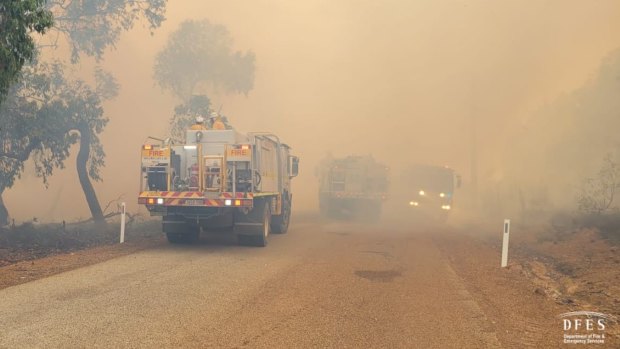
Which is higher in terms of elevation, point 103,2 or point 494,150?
point 103,2

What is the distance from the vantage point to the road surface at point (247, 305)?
5.17 metres

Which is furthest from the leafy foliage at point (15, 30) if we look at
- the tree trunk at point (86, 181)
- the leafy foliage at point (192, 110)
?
the leafy foliage at point (192, 110)

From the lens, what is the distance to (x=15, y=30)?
7.19 metres

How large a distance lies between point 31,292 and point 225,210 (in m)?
5.17

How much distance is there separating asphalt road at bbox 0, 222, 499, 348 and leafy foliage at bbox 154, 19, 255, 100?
1305 inches

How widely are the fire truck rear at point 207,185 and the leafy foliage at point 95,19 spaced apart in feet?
49.5

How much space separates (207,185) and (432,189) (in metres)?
17.2

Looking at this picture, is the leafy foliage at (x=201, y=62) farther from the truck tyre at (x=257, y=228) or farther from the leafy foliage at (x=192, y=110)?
the truck tyre at (x=257, y=228)

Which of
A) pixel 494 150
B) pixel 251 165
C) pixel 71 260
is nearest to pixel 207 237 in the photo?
pixel 251 165

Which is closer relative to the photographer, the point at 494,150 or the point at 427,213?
the point at 427,213

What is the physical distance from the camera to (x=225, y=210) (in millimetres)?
11672

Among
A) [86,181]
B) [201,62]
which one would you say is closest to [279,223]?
[86,181]

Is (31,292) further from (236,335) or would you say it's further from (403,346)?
(403,346)

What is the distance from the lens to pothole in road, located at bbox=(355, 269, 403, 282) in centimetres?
856
